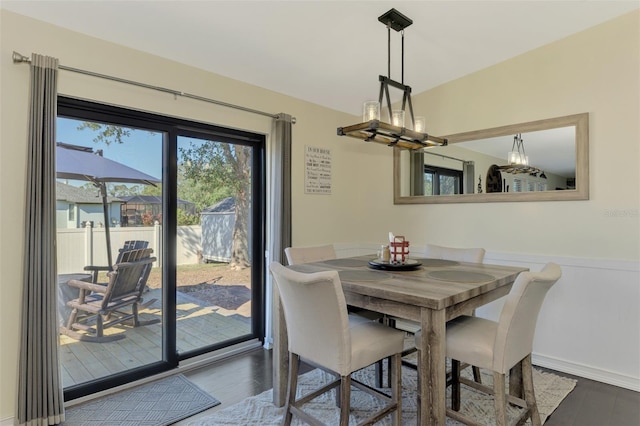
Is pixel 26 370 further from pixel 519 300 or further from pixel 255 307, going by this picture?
pixel 519 300

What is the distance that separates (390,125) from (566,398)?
2282 millimetres

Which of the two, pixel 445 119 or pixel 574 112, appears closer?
pixel 574 112

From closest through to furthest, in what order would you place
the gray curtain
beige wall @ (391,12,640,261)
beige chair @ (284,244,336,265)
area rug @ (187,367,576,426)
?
1. area rug @ (187,367,576,426)
2. beige wall @ (391,12,640,261)
3. beige chair @ (284,244,336,265)
4. the gray curtain

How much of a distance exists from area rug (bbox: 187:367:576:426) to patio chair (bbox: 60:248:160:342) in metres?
1.06

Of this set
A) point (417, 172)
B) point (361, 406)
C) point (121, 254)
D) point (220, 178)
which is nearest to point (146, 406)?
point (121, 254)

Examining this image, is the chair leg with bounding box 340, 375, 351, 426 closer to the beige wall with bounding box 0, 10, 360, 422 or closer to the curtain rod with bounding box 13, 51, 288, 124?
the beige wall with bounding box 0, 10, 360, 422

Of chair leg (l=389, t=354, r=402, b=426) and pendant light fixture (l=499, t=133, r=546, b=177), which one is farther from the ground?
pendant light fixture (l=499, t=133, r=546, b=177)

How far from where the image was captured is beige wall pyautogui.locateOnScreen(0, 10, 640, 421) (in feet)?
6.90

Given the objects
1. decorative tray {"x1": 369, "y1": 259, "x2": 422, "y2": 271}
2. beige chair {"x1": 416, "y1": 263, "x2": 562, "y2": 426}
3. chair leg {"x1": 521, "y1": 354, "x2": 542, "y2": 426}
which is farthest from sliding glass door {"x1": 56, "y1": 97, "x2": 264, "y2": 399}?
chair leg {"x1": 521, "y1": 354, "x2": 542, "y2": 426}

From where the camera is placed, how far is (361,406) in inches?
92.4

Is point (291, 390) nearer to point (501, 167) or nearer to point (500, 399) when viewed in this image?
point (500, 399)

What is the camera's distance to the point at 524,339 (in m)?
1.89

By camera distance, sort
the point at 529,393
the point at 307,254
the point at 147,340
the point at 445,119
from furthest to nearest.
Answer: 1. the point at 445,119
2. the point at 307,254
3. the point at 147,340
4. the point at 529,393

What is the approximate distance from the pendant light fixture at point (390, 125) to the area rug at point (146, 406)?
2.09 meters
